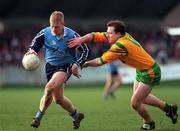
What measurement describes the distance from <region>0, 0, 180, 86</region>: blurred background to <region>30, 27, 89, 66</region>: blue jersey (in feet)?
71.7

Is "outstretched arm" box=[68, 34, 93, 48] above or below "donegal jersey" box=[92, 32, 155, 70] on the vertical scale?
above

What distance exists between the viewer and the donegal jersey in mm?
12414

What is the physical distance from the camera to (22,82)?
36.9m

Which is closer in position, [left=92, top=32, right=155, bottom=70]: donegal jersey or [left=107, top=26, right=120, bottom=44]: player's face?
[left=92, top=32, right=155, bottom=70]: donegal jersey

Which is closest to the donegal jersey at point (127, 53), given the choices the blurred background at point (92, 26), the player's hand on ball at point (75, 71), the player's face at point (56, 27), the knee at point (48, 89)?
the player's hand on ball at point (75, 71)

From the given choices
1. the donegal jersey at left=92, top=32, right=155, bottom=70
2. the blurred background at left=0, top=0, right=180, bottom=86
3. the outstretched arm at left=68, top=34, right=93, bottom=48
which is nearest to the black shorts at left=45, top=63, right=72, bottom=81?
the outstretched arm at left=68, top=34, right=93, bottom=48

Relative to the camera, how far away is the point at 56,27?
1283 cm

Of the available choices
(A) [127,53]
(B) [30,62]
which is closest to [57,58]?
(B) [30,62]

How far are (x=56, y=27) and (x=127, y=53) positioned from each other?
1.46 meters

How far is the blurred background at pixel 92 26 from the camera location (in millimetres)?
37194

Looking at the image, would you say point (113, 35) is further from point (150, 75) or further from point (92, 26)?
point (92, 26)

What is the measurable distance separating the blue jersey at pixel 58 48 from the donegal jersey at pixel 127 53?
439 millimetres

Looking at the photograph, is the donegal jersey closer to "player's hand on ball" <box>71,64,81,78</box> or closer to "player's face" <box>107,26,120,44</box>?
"player's face" <box>107,26,120,44</box>

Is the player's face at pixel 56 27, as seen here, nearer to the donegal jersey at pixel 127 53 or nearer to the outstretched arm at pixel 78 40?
the outstretched arm at pixel 78 40
